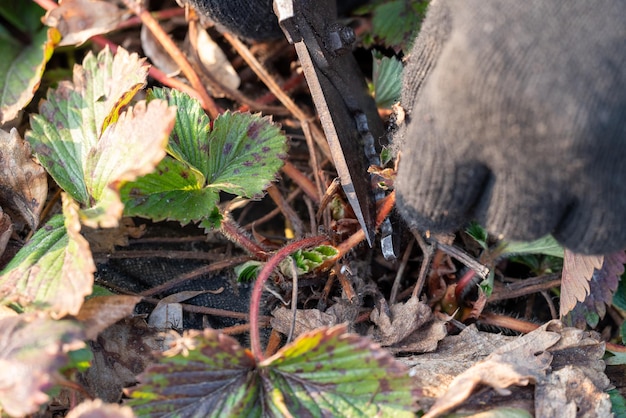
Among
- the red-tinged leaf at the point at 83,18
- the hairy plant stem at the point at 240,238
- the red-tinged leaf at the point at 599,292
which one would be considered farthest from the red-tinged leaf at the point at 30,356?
the red-tinged leaf at the point at 599,292

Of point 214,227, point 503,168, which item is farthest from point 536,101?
point 214,227

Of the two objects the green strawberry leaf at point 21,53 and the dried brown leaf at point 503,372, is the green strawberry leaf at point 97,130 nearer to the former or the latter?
the green strawberry leaf at point 21,53

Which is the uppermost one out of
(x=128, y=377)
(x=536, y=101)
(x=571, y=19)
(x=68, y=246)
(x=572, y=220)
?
(x=571, y=19)

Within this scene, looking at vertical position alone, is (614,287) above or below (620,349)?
above

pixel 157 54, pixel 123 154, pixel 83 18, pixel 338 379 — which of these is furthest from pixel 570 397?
pixel 83 18

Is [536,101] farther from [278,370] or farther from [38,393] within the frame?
[38,393]

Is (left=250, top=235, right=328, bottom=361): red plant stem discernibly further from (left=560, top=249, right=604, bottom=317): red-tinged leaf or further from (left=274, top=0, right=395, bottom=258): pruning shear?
(left=560, top=249, right=604, bottom=317): red-tinged leaf
